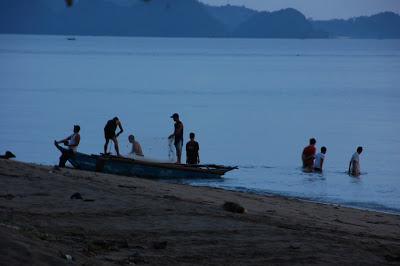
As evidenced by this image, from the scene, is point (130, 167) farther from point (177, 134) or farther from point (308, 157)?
point (308, 157)

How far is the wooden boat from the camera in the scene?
22.8 metres

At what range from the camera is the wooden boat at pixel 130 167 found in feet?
74.7

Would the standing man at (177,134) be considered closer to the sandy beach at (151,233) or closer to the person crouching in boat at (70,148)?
the person crouching in boat at (70,148)

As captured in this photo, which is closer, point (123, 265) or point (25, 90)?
point (123, 265)

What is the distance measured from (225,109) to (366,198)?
3717 cm

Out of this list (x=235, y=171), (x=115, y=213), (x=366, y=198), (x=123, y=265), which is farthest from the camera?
(x=235, y=171)

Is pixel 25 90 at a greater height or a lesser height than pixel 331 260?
greater

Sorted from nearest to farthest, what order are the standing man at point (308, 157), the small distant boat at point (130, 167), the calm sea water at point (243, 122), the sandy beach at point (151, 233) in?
the sandy beach at point (151, 233), the small distant boat at point (130, 167), the calm sea water at point (243, 122), the standing man at point (308, 157)

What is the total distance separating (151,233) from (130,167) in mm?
Result: 11609

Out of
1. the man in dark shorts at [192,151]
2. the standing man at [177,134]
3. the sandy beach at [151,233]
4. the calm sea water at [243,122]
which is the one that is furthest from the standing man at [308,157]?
the sandy beach at [151,233]

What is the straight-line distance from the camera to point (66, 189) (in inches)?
575

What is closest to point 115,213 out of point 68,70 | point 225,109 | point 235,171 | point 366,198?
point 366,198

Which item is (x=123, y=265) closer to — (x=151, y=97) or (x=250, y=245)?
(x=250, y=245)

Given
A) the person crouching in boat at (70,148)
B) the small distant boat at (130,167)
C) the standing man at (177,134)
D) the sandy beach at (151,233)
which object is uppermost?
the standing man at (177,134)
